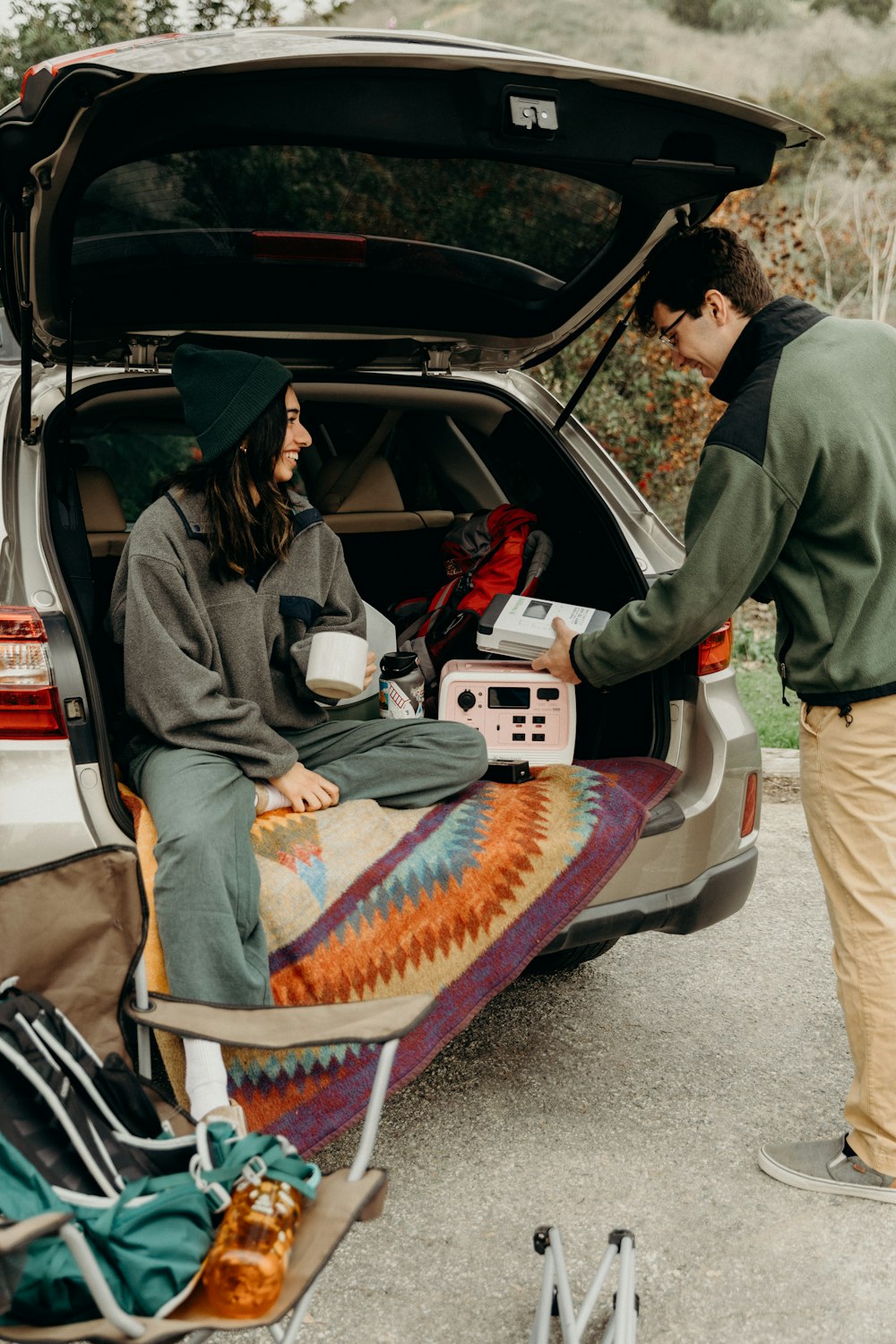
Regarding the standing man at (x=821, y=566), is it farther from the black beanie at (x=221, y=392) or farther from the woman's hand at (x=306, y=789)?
the black beanie at (x=221, y=392)

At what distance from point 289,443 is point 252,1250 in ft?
5.96

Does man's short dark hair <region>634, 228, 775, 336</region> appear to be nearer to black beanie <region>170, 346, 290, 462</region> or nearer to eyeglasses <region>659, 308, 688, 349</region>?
eyeglasses <region>659, 308, 688, 349</region>

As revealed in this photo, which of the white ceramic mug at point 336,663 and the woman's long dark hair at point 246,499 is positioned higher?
the woman's long dark hair at point 246,499

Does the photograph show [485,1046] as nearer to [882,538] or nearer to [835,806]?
[835,806]

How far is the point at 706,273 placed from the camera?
2.50m

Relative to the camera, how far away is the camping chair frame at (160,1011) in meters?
1.64

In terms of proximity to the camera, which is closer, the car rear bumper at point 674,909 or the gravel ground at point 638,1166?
the gravel ground at point 638,1166

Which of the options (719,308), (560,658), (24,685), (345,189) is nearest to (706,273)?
(719,308)

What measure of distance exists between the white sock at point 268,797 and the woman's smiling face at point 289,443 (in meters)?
0.71

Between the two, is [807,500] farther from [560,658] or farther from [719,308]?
[560,658]

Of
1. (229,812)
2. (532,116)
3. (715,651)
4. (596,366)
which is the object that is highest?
(532,116)

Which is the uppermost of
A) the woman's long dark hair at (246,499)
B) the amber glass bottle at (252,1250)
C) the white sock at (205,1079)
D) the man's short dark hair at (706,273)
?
the man's short dark hair at (706,273)

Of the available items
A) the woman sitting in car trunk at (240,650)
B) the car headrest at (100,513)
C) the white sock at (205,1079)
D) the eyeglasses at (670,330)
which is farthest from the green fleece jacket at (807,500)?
the car headrest at (100,513)

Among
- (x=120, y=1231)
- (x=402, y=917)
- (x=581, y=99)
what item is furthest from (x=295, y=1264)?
(x=581, y=99)
